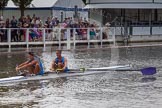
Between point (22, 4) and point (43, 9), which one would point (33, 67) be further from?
point (43, 9)

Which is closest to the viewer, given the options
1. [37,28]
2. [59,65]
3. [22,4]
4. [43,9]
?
[59,65]

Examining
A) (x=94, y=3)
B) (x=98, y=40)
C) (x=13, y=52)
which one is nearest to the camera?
(x=13, y=52)

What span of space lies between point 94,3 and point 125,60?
79.9 ft

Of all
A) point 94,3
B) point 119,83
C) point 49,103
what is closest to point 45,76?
point 119,83

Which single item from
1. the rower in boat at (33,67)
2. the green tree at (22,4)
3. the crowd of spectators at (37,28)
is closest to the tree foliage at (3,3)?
the green tree at (22,4)

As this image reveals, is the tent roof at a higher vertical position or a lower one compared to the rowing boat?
higher

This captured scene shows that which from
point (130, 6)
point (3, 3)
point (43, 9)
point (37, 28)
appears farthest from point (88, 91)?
point (130, 6)

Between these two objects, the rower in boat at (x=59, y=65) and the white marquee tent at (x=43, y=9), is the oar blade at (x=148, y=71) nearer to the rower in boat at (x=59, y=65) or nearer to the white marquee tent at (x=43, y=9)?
the rower in boat at (x=59, y=65)

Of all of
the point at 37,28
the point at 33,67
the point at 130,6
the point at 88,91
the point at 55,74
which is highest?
the point at 130,6

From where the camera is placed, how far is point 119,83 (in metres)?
19.3

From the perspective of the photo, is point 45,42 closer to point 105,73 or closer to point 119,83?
point 105,73

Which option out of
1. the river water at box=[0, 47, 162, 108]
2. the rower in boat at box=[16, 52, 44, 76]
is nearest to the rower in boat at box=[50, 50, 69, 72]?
the river water at box=[0, 47, 162, 108]

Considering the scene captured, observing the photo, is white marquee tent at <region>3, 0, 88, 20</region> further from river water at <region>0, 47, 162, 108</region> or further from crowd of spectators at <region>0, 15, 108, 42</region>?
river water at <region>0, 47, 162, 108</region>

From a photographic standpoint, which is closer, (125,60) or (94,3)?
(125,60)
